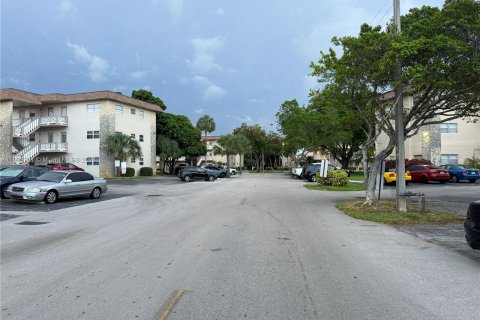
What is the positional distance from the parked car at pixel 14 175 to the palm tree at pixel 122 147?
22.9 metres

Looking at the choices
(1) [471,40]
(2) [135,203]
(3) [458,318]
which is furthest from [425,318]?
(2) [135,203]

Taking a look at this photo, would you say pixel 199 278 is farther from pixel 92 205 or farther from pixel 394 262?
pixel 92 205

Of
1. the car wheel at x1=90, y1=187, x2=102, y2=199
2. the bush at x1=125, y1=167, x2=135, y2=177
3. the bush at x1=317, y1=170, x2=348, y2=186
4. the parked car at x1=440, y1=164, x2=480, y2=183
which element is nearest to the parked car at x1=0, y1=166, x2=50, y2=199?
the car wheel at x1=90, y1=187, x2=102, y2=199

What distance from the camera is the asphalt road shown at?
4520 mm

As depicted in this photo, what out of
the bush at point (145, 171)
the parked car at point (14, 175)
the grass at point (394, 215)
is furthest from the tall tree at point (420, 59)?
the bush at point (145, 171)

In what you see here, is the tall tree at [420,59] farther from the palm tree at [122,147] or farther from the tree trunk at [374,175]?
the palm tree at [122,147]

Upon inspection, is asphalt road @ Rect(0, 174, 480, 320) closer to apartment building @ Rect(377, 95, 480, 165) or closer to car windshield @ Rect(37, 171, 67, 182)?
car windshield @ Rect(37, 171, 67, 182)

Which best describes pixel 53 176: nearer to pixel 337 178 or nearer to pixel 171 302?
pixel 171 302

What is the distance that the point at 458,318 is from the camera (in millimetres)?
4273

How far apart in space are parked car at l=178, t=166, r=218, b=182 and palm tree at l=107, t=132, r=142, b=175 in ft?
29.1

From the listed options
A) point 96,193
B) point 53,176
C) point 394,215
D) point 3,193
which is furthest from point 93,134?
point 394,215

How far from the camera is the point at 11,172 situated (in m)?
19.9

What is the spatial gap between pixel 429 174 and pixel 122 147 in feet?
102

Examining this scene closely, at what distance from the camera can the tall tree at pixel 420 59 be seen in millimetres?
12047
